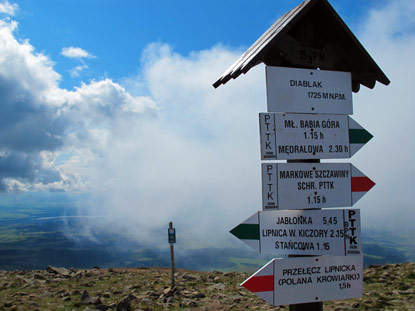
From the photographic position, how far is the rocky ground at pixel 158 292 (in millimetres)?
8625

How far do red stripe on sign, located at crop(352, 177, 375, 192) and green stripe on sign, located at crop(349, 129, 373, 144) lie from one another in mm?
478

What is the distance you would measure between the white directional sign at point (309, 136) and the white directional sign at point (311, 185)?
0.47ft

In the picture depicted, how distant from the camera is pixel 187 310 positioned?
894 cm

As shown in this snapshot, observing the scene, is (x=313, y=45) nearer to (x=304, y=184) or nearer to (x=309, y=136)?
(x=309, y=136)

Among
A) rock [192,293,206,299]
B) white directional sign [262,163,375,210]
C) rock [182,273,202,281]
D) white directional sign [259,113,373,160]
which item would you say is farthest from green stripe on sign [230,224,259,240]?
rock [182,273,202,281]

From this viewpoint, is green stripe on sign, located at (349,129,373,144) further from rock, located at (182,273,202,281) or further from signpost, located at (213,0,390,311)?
rock, located at (182,273,202,281)

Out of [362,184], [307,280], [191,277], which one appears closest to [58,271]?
[191,277]

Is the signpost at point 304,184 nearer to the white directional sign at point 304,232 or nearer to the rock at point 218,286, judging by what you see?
the white directional sign at point 304,232

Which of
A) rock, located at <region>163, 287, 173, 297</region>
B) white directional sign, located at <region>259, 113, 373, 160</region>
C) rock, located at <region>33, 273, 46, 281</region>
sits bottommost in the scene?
rock, located at <region>33, 273, 46, 281</region>

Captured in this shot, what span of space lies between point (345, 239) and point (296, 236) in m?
0.63

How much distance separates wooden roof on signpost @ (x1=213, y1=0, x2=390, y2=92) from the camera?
4297 mm

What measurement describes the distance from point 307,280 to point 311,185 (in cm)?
114

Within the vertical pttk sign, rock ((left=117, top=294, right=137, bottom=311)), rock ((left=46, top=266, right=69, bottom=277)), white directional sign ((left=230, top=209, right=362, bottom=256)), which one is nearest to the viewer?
white directional sign ((left=230, top=209, right=362, bottom=256))

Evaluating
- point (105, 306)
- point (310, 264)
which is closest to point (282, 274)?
point (310, 264)
